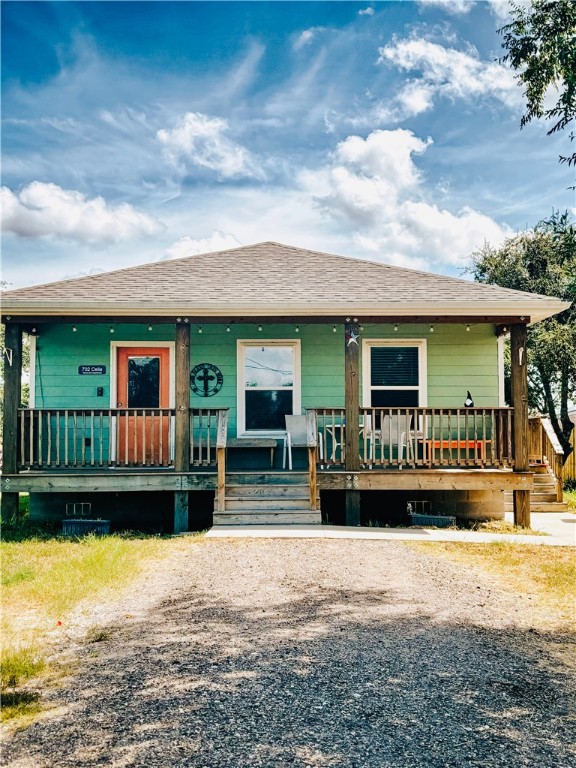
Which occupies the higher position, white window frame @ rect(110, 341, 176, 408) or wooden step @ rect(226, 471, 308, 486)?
white window frame @ rect(110, 341, 176, 408)

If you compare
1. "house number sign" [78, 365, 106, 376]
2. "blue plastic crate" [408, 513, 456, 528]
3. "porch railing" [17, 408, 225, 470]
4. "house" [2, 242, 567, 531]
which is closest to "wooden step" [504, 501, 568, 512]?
"house" [2, 242, 567, 531]

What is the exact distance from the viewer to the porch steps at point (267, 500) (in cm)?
886

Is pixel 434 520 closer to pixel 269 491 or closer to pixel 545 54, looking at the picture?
pixel 269 491

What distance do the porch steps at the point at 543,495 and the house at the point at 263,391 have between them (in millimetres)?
1435

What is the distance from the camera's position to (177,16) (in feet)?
23.3

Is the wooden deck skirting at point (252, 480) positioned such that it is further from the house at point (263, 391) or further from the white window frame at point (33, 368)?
the white window frame at point (33, 368)

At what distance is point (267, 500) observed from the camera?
9148mm

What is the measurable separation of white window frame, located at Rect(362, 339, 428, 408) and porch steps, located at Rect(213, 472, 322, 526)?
232 cm

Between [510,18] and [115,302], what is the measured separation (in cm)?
646

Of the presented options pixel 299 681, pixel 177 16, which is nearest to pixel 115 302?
pixel 177 16

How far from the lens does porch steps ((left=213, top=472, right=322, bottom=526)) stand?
29.1ft

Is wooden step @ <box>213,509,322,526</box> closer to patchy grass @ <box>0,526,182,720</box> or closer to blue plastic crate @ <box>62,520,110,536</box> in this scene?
patchy grass @ <box>0,526,182,720</box>

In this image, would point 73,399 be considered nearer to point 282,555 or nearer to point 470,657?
point 282,555

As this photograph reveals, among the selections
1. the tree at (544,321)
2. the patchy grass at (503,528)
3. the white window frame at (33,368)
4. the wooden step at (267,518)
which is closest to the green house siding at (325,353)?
the white window frame at (33,368)
